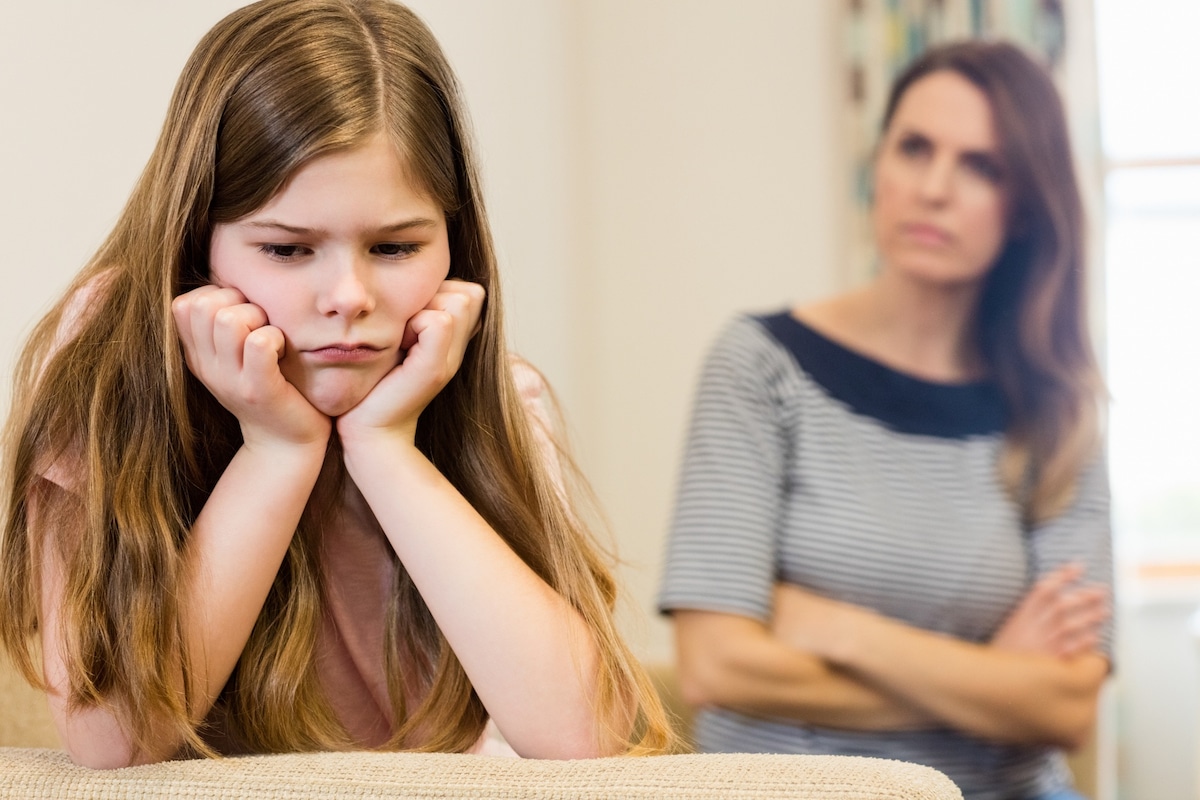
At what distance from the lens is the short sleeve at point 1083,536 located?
4.64ft

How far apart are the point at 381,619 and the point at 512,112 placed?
58.7 inches

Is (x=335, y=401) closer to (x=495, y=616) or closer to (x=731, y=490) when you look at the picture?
(x=495, y=616)

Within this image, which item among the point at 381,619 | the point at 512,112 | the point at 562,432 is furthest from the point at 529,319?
the point at 381,619

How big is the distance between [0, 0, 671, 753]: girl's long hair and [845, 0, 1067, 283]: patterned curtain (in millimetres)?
2037

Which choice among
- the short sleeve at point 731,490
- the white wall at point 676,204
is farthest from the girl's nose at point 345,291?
the white wall at point 676,204

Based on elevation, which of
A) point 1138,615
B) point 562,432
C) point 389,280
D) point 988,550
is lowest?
point 1138,615

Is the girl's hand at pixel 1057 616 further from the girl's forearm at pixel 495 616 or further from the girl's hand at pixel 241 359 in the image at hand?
the girl's hand at pixel 241 359

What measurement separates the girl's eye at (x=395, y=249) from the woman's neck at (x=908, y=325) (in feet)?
3.01

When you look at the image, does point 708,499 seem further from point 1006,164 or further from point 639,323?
point 639,323

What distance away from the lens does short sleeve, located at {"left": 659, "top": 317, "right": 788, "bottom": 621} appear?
4.31 feet

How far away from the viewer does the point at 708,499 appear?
133 centimetres

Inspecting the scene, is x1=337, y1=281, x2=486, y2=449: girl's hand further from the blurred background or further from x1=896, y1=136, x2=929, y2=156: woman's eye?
the blurred background

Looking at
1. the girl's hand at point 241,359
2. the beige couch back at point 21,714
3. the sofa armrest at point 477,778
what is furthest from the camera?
the beige couch back at point 21,714

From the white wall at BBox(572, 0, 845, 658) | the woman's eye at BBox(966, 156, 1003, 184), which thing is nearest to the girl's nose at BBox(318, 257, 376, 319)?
the woman's eye at BBox(966, 156, 1003, 184)
